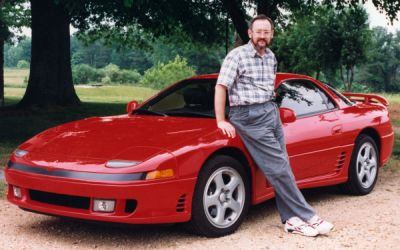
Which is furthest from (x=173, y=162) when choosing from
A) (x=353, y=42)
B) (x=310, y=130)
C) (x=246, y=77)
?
(x=353, y=42)

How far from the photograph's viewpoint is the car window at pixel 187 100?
6.06 meters

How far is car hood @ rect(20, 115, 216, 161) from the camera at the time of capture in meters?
5.07

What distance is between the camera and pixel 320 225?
540cm

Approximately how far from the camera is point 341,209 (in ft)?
21.2

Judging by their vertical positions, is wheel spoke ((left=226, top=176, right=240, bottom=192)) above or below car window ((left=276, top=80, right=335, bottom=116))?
below

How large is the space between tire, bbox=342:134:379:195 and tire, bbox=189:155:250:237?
6.22 ft

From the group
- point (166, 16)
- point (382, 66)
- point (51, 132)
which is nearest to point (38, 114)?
point (166, 16)

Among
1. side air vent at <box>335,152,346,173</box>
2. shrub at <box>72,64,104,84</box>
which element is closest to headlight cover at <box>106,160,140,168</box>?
side air vent at <box>335,152,346,173</box>

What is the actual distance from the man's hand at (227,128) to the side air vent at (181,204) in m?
0.69

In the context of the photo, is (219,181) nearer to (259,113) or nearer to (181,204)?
(181,204)

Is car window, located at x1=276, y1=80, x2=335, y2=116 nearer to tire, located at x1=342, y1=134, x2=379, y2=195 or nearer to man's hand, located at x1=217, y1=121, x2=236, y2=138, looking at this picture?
tire, located at x1=342, y1=134, x2=379, y2=195

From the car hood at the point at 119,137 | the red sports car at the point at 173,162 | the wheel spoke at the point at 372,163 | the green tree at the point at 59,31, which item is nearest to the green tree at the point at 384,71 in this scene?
the green tree at the point at 59,31

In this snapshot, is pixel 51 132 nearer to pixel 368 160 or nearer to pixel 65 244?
pixel 65 244

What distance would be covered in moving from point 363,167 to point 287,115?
180 cm
